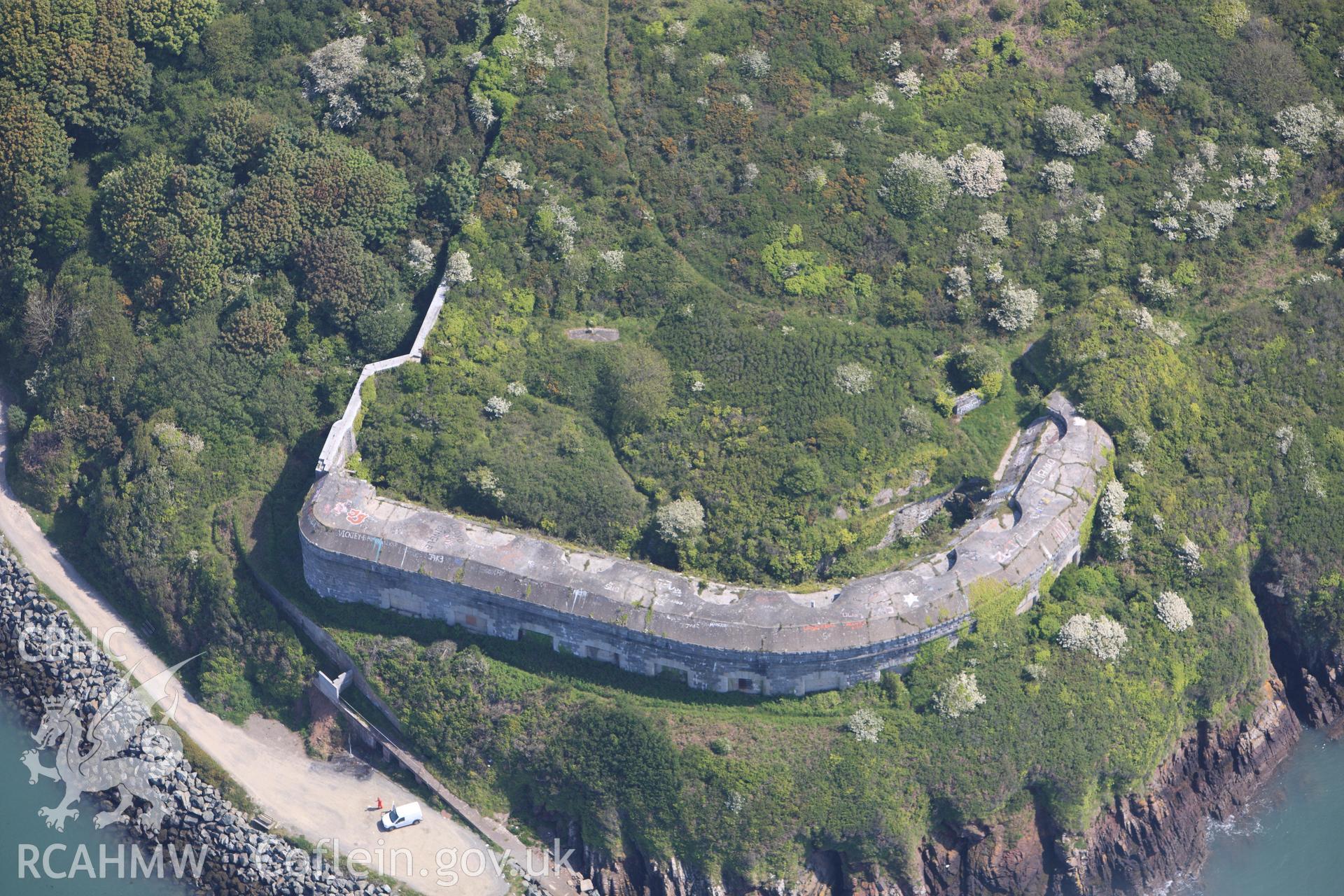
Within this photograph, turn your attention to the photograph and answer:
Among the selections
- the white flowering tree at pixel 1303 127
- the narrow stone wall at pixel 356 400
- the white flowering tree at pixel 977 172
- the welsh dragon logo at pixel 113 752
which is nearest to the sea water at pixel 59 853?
the welsh dragon logo at pixel 113 752

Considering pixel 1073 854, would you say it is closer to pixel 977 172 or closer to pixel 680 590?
pixel 680 590

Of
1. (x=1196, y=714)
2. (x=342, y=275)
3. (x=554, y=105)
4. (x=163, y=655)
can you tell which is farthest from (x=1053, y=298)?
(x=163, y=655)

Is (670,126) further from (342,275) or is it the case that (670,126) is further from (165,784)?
(165,784)

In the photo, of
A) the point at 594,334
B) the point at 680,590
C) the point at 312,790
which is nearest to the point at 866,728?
the point at 680,590

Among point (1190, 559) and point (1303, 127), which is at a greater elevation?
point (1303, 127)

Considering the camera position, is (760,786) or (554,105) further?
(554,105)

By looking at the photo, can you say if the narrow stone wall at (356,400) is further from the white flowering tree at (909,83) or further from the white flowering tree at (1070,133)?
the white flowering tree at (1070,133)
